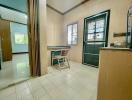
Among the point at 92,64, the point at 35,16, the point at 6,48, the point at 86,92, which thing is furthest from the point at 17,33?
the point at 86,92

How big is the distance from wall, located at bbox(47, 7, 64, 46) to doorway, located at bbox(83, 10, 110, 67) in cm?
160

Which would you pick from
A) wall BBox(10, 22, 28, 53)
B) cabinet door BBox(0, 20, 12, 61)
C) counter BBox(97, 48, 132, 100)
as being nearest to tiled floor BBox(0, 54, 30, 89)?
cabinet door BBox(0, 20, 12, 61)

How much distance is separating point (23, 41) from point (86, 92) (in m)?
6.97

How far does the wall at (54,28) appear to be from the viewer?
13.6ft

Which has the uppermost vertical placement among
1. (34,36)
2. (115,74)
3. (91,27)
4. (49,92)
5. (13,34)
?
(13,34)

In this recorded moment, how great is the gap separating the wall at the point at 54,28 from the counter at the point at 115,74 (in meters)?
3.49

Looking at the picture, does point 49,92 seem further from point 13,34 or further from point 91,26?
point 13,34

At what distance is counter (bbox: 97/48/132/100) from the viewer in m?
0.86

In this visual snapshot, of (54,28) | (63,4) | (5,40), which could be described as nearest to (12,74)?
(5,40)

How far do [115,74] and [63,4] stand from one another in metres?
3.85

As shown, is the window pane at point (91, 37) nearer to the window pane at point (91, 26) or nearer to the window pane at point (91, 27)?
the window pane at point (91, 27)

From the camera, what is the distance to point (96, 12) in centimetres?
312

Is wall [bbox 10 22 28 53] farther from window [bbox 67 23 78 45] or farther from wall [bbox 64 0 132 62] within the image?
window [bbox 67 23 78 45]

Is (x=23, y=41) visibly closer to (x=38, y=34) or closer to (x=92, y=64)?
(x=38, y=34)
